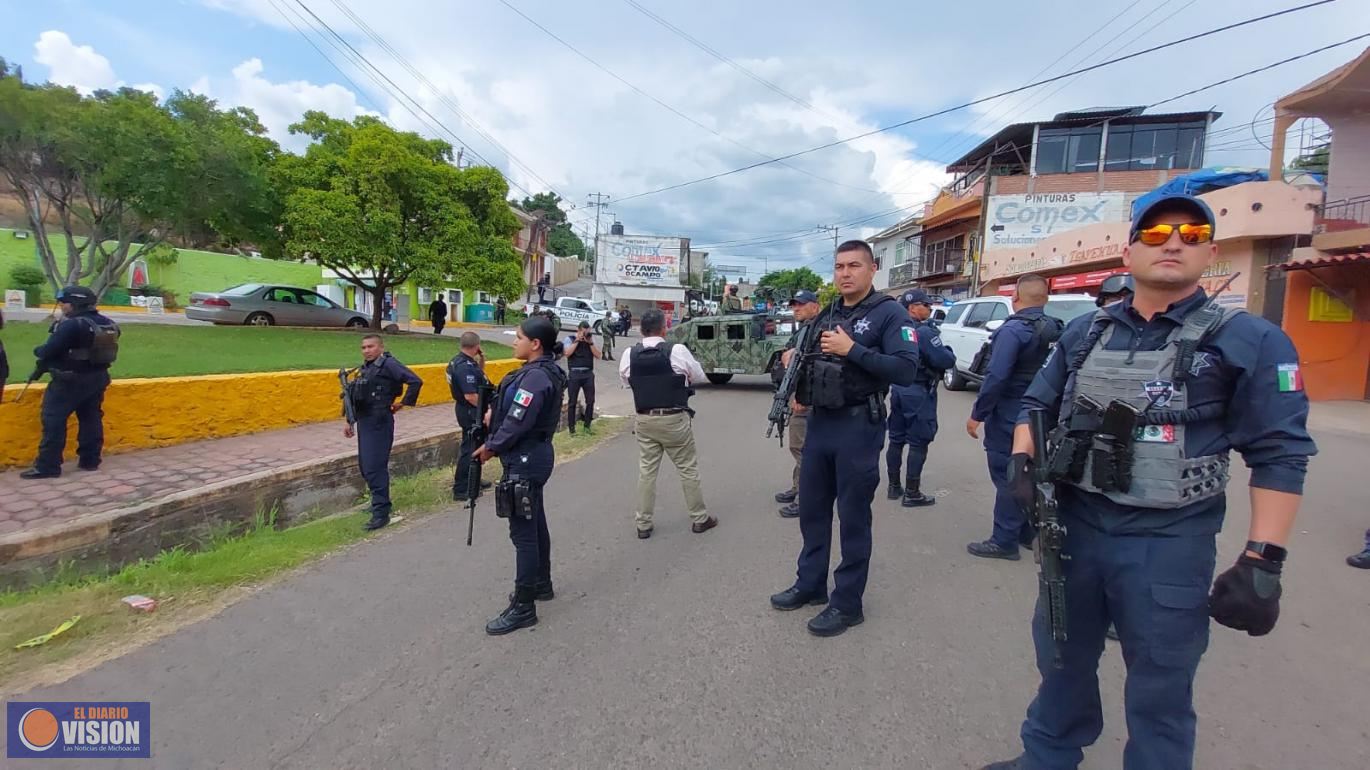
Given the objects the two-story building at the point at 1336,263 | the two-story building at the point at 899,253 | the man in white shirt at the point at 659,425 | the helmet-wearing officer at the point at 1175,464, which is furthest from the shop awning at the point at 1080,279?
the helmet-wearing officer at the point at 1175,464

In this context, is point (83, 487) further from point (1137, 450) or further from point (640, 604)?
point (1137, 450)

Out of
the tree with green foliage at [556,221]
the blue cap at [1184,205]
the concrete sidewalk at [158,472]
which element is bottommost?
the concrete sidewalk at [158,472]

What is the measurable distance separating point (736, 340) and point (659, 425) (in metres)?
9.24

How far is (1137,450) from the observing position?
1814mm

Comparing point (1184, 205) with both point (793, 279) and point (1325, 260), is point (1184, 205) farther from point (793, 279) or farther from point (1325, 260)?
point (793, 279)

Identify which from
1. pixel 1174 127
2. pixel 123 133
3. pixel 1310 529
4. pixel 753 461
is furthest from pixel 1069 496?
pixel 1174 127

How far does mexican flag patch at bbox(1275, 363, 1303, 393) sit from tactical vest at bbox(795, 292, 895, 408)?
5.00 feet

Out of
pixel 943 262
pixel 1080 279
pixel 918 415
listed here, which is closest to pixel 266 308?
pixel 918 415

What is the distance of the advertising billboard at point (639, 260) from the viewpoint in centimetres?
4347

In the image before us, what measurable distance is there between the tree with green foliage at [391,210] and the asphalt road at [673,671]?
13.2 m

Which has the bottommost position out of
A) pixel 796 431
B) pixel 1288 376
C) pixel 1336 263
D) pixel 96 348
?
pixel 796 431

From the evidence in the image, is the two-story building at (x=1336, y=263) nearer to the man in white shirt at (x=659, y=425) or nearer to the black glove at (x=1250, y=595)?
the man in white shirt at (x=659, y=425)

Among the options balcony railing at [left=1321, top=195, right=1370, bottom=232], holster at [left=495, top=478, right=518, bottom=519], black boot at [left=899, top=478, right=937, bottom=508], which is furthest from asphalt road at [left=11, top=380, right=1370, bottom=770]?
balcony railing at [left=1321, top=195, right=1370, bottom=232]

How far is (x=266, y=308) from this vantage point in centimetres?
1808
